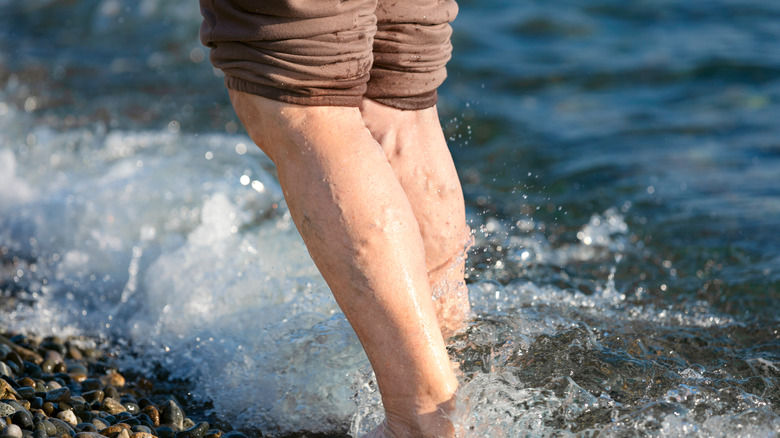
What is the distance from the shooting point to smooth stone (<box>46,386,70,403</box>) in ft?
6.94

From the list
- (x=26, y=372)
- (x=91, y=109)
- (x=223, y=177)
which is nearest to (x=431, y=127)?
(x=26, y=372)

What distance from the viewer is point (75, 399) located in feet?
7.09

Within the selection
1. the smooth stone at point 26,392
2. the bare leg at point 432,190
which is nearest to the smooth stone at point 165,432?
the smooth stone at point 26,392

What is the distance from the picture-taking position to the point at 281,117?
1.73 meters

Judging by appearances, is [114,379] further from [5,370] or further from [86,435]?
[86,435]

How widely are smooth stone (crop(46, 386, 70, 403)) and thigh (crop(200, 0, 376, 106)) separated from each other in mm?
1066

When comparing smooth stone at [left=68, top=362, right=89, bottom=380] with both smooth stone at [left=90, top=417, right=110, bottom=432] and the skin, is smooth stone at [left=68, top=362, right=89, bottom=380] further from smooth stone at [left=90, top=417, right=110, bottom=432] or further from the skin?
the skin

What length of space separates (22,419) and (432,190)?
1.25 meters

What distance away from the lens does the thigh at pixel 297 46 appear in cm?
165

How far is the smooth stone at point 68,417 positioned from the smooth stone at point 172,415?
26 centimetres

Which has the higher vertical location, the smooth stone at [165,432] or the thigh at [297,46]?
the thigh at [297,46]

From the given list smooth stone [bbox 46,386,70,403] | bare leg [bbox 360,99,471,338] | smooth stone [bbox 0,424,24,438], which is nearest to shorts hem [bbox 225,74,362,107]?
bare leg [bbox 360,99,471,338]

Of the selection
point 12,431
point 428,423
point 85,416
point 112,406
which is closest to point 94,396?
point 112,406

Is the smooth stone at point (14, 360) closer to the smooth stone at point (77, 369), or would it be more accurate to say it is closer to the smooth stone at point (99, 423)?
the smooth stone at point (77, 369)
